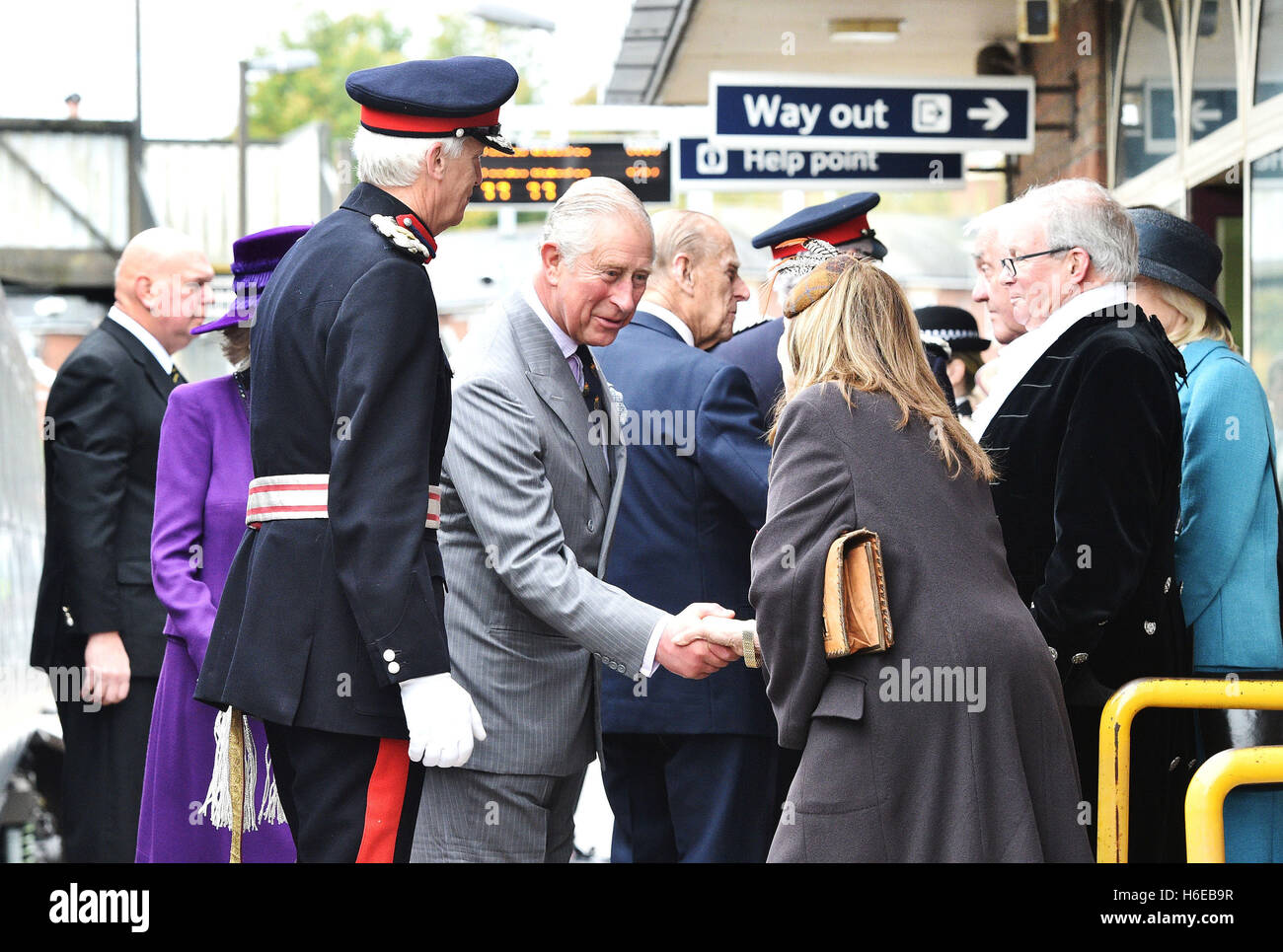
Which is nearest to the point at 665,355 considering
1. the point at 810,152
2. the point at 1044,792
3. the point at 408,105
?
the point at 408,105

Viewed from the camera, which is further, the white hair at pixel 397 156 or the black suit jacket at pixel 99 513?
the black suit jacket at pixel 99 513

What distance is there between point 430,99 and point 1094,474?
1600mm

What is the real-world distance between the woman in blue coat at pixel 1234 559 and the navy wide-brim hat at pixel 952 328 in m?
2.69

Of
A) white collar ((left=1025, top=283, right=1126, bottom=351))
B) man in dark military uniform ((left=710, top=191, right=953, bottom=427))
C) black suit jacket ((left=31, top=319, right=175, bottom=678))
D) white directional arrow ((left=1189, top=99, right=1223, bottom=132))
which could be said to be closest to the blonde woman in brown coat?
white collar ((left=1025, top=283, right=1126, bottom=351))

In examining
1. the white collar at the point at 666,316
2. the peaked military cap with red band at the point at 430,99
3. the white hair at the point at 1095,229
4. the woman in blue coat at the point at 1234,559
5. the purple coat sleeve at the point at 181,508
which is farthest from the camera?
the white collar at the point at 666,316

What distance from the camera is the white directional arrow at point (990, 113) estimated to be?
8.46m

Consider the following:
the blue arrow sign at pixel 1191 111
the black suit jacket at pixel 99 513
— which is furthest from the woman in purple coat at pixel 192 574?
the blue arrow sign at pixel 1191 111

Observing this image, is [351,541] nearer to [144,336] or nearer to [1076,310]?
[1076,310]

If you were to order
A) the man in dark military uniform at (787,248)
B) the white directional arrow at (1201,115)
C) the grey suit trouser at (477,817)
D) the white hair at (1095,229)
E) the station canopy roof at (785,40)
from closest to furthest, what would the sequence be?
the grey suit trouser at (477,817) → the white hair at (1095,229) → the man in dark military uniform at (787,248) → the white directional arrow at (1201,115) → the station canopy roof at (785,40)

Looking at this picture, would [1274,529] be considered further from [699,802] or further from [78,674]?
[78,674]

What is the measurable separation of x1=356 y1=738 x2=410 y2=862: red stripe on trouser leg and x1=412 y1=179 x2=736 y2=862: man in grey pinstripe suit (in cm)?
47

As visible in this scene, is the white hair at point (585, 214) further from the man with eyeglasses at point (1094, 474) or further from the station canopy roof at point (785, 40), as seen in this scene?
the station canopy roof at point (785, 40)

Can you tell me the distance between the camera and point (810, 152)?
843 cm
